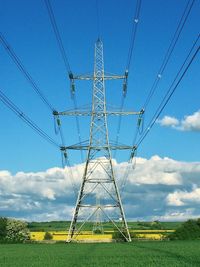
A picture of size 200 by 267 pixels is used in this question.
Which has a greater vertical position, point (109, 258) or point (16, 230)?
point (16, 230)

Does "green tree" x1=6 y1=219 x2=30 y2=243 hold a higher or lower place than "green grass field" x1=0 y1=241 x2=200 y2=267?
higher

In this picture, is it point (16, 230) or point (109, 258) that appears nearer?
point (109, 258)

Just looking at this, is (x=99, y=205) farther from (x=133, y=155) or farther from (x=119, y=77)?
(x=119, y=77)

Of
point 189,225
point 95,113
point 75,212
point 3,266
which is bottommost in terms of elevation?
point 3,266

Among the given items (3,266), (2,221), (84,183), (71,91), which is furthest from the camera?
(2,221)

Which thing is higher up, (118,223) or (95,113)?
(95,113)

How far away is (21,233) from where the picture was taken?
424 ft

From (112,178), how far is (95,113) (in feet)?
25.6

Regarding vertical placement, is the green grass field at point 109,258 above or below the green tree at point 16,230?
below

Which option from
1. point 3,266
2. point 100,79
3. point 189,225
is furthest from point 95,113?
point 189,225

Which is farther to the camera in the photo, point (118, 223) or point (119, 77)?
point (118, 223)

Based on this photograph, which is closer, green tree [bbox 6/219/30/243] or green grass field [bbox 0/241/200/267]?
green grass field [bbox 0/241/200/267]

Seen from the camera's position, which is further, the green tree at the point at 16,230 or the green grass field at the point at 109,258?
the green tree at the point at 16,230

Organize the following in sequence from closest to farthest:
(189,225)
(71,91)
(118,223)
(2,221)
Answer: (71,91) → (118,223) → (189,225) → (2,221)
